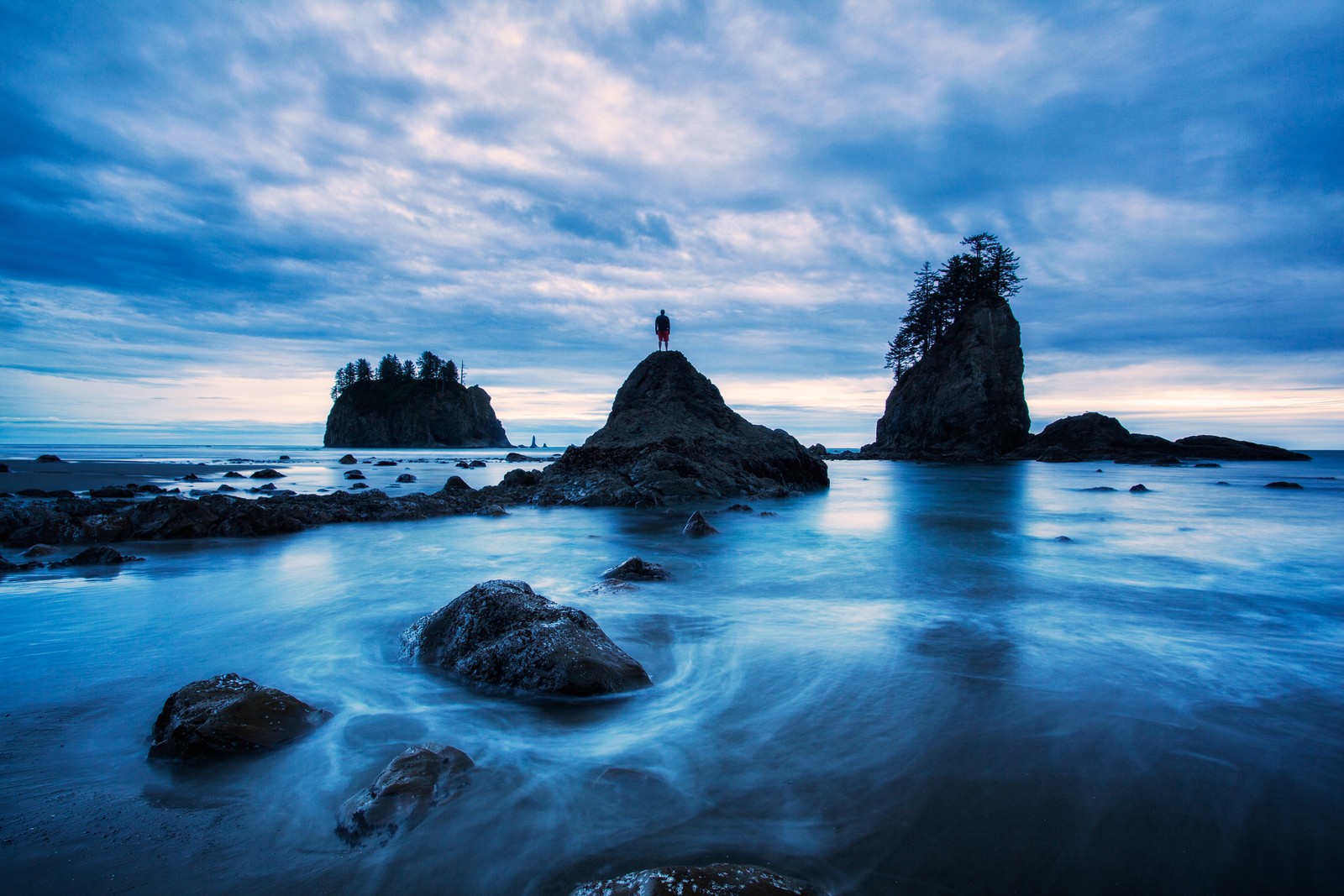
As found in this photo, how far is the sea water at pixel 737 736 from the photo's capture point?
2.21m

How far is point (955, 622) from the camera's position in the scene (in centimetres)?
546

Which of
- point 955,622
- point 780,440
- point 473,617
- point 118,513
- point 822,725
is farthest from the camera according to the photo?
point 780,440

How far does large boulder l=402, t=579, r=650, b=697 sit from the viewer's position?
12.3 ft

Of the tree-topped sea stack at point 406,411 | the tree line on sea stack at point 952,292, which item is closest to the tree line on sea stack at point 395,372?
the tree-topped sea stack at point 406,411

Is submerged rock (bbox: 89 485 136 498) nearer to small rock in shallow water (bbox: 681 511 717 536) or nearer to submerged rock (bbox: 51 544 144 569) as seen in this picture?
submerged rock (bbox: 51 544 144 569)

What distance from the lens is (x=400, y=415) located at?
8694 centimetres

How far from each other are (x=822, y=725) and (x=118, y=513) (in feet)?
36.0

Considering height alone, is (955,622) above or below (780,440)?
below

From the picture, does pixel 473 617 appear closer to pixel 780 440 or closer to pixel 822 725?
pixel 822 725

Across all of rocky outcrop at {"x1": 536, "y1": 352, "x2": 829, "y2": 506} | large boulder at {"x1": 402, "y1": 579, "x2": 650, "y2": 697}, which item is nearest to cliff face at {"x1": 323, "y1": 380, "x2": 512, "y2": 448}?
rocky outcrop at {"x1": 536, "y1": 352, "x2": 829, "y2": 506}

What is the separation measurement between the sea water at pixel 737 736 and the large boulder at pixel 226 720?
0.10 meters

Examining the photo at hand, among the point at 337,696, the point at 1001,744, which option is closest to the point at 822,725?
the point at 1001,744

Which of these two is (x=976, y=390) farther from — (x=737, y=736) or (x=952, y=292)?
(x=737, y=736)

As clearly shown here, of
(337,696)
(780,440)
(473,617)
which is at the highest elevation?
(780,440)
